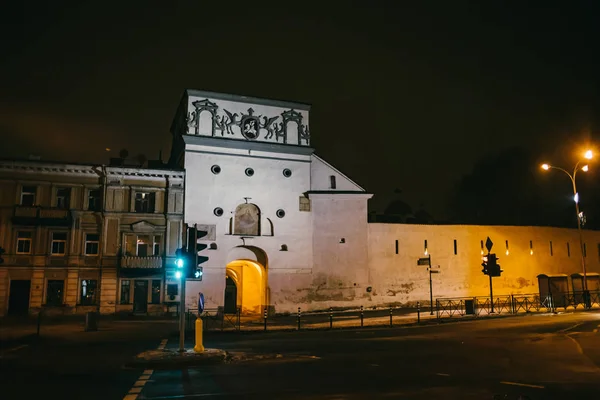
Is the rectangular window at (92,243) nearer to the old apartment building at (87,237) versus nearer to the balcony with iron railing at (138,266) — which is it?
the old apartment building at (87,237)

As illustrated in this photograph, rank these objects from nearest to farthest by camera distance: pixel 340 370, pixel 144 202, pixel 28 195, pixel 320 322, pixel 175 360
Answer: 1. pixel 340 370
2. pixel 175 360
3. pixel 320 322
4. pixel 28 195
5. pixel 144 202

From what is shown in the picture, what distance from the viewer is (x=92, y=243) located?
36531 mm

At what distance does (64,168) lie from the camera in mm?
36281

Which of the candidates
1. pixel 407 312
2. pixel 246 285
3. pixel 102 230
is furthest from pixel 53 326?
pixel 407 312

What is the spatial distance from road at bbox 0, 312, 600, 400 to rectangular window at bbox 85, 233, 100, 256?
15.5 m

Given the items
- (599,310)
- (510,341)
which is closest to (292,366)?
(510,341)

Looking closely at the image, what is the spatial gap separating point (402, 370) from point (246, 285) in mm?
31367

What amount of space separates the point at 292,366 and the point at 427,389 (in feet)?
15.0

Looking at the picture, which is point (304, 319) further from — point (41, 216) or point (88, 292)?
point (41, 216)

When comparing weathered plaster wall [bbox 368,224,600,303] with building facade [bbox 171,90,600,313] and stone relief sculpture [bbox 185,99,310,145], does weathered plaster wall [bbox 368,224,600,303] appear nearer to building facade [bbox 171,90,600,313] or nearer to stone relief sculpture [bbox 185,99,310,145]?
building facade [bbox 171,90,600,313]

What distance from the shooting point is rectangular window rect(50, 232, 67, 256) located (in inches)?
1406

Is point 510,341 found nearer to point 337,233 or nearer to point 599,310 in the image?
point 599,310

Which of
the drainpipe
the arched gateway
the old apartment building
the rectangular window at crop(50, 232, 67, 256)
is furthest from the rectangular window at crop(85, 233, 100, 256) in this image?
the arched gateway

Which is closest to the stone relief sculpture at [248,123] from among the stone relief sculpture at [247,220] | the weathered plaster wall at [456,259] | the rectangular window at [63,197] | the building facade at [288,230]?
the building facade at [288,230]
